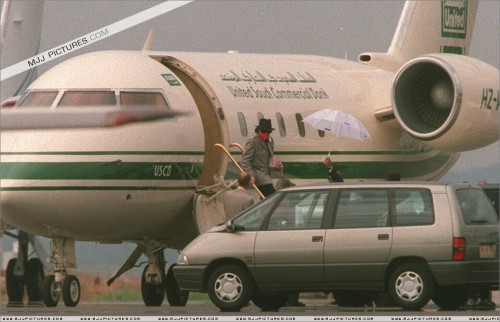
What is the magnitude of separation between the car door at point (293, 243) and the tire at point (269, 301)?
1162mm

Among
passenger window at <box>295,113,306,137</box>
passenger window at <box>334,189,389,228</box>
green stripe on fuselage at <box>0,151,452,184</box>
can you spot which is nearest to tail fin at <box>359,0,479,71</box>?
green stripe on fuselage at <box>0,151,452,184</box>

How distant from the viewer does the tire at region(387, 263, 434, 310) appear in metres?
22.5

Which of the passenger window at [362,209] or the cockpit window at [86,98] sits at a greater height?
the cockpit window at [86,98]

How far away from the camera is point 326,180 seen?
30.5 meters

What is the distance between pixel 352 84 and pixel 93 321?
11472 millimetres

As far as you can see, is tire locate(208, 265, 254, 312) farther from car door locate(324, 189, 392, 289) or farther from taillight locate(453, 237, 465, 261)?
taillight locate(453, 237, 465, 261)

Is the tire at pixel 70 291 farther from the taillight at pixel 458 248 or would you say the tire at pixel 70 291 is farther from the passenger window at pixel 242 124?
the taillight at pixel 458 248

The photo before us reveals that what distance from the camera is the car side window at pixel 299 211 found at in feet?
77.1

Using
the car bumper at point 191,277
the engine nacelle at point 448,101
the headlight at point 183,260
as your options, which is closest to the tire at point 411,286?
the car bumper at point 191,277

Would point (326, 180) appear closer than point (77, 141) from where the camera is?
No

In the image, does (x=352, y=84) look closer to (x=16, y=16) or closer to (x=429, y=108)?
(x=429, y=108)

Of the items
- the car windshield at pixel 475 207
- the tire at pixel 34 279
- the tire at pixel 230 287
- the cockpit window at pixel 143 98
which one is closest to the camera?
the car windshield at pixel 475 207

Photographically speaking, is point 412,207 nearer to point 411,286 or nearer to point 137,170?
point 411,286

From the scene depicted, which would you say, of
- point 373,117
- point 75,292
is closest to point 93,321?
point 75,292
